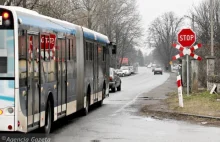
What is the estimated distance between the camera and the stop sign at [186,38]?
22.4 metres

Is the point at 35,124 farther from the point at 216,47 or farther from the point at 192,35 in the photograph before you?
the point at 216,47

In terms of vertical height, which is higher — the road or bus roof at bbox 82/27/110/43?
bus roof at bbox 82/27/110/43

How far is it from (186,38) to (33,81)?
1208 centimetres

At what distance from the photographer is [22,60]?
10766 mm

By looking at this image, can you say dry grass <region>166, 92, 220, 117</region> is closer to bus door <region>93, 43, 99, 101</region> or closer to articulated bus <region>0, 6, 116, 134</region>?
bus door <region>93, 43, 99, 101</region>

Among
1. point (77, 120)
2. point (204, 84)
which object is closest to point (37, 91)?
point (77, 120)

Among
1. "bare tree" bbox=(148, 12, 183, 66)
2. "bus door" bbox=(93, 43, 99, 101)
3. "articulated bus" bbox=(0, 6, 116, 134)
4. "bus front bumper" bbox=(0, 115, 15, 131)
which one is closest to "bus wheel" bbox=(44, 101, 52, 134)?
"articulated bus" bbox=(0, 6, 116, 134)

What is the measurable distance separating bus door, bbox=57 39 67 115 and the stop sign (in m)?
8.50

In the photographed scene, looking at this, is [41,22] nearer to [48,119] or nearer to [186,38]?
[48,119]

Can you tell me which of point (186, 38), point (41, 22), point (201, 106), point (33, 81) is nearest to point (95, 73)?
→ point (201, 106)

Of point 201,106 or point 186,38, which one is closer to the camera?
point 201,106

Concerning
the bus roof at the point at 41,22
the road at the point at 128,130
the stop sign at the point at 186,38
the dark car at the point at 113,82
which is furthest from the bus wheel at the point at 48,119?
the dark car at the point at 113,82

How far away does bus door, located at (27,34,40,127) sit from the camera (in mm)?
11212

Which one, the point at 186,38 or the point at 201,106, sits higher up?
the point at 186,38
